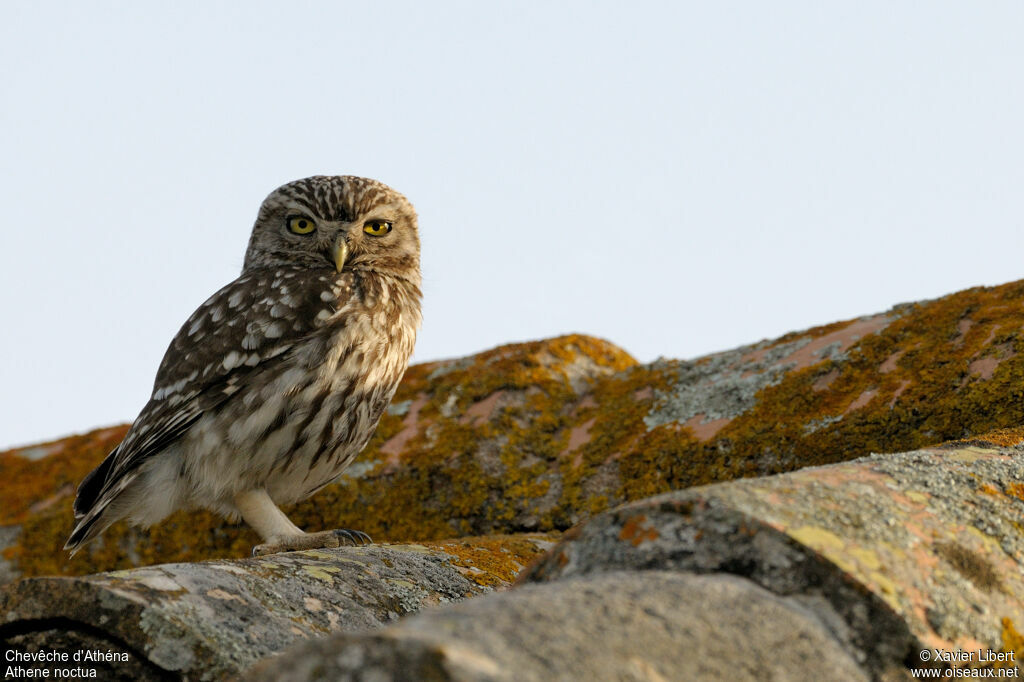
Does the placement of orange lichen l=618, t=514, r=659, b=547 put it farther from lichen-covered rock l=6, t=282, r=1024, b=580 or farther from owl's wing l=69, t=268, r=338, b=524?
owl's wing l=69, t=268, r=338, b=524

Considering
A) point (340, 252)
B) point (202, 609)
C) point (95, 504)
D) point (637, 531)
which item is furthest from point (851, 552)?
point (95, 504)

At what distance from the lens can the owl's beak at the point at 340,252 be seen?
4277 millimetres

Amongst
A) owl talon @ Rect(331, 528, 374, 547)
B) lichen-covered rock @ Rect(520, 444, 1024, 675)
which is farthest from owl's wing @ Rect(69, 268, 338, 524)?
lichen-covered rock @ Rect(520, 444, 1024, 675)

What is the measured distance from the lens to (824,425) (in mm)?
3543

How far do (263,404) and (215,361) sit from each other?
0.95 ft

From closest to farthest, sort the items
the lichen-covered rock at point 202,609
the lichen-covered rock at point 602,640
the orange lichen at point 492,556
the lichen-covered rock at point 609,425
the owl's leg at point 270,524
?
the lichen-covered rock at point 602,640 < the lichen-covered rock at point 202,609 < the orange lichen at point 492,556 < the lichen-covered rock at point 609,425 < the owl's leg at point 270,524

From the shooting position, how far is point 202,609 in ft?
6.42

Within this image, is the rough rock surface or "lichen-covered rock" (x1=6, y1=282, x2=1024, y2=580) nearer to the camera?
the rough rock surface

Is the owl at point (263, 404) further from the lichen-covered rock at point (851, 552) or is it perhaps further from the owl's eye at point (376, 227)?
the lichen-covered rock at point (851, 552)

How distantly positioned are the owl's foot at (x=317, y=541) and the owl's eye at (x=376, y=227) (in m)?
1.49

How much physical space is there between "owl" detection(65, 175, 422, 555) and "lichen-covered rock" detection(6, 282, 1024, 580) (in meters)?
0.52

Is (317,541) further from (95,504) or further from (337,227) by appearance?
(337,227)

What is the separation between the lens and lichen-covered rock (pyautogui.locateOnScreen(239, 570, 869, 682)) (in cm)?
116

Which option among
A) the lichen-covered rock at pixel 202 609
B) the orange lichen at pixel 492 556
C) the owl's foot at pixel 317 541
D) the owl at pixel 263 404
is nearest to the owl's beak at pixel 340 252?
the owl at pixel 263 404
